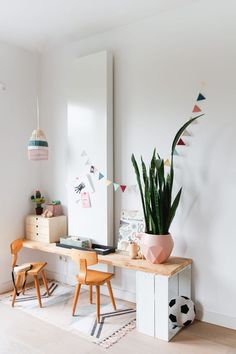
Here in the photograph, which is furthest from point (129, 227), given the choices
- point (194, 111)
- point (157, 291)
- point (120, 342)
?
point (194, 111)

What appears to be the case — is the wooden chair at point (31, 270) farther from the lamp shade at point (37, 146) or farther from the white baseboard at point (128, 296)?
the lamp shade at point (37, 146)

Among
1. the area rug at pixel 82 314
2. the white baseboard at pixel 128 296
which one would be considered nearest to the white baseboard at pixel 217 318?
the white baseboard at pixel 128 296

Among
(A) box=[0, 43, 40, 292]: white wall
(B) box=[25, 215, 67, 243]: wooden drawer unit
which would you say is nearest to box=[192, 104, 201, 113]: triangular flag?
(B) box=[25, 215, 67, 243]: wooden drawer unit

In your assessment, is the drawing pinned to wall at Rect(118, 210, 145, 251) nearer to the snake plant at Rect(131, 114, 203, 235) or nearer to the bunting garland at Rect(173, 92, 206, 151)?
the snake plant at Rect(131, 114, 203, 235)

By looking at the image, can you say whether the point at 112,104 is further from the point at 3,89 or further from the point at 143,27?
the point at 3,89

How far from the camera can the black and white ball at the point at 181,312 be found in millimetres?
2795

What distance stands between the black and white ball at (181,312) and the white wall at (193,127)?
18cm

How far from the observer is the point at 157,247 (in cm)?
286

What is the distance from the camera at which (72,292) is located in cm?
378

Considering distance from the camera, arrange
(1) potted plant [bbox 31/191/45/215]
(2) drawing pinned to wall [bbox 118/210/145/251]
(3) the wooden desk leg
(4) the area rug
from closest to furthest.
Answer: (3) the wooden desk leg → (4) the area rug → (2) drawing pinned to wall [bbox 118/210/145/251] → (1) potted plant [bbox 31/191/45/215]

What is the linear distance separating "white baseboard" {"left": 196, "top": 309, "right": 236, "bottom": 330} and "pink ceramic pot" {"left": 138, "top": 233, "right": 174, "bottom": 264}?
0.67 m

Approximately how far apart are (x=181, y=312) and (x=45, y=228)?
1.82 metres

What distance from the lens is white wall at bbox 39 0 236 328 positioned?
290 centimetres

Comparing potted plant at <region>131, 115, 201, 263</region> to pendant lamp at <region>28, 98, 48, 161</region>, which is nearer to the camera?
potted plant at <region>131, 115, 201, 263</region>
